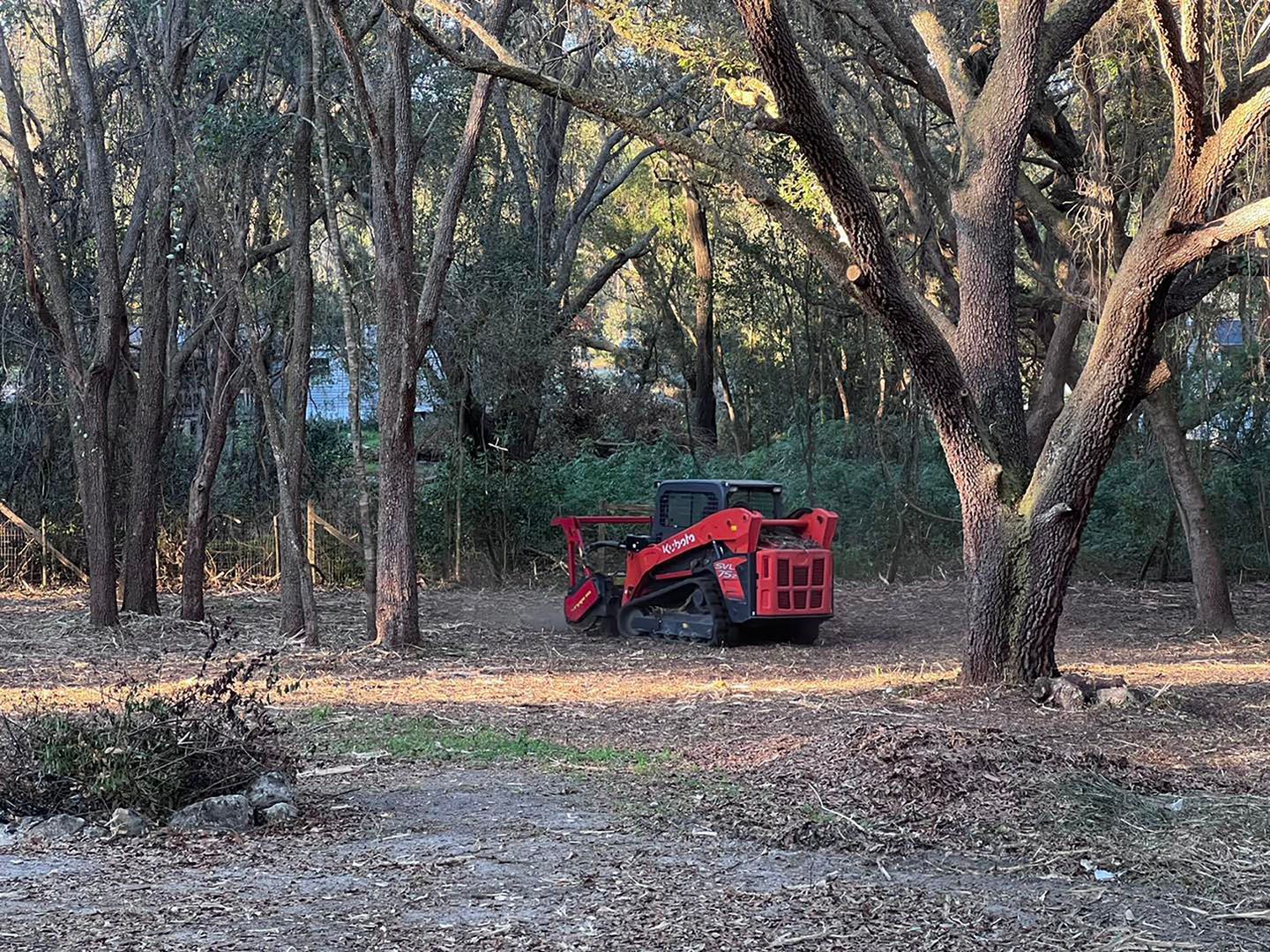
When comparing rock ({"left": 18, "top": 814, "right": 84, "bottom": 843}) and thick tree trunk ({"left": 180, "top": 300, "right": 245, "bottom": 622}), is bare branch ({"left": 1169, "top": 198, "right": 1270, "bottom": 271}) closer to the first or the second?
rock ({"left": 18, "top": 814, "right": 84, "bottom": 843})

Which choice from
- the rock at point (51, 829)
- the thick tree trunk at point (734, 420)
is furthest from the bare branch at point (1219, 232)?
the thick tree trunk at point (734, 420)

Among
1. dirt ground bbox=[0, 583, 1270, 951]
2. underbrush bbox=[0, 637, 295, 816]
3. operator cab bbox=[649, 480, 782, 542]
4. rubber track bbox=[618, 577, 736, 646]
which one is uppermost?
operator cab bbox=[649, 480, 782, 542]

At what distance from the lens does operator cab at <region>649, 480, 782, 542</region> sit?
47.7 feet

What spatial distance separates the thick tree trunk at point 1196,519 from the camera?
14000mm

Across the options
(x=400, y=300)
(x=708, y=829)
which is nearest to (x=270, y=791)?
(x=708, y=829)

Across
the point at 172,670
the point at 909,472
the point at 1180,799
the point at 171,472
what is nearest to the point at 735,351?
the point at 909,472

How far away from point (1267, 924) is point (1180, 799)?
5.81 feet

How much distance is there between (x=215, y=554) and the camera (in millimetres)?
19875

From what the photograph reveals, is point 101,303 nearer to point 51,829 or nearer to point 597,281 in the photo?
point 51,829

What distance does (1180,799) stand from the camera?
692 centimetres

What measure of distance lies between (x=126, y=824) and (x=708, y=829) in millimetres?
2544

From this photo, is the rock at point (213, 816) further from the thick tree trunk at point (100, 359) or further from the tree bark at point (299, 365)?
the thick tree trunk at point (100, 359)

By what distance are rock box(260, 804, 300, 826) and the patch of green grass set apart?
5.54 ft

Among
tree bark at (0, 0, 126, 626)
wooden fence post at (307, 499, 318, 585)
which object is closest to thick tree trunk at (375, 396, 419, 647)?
tree bark at (0, 0, 126, 626)
